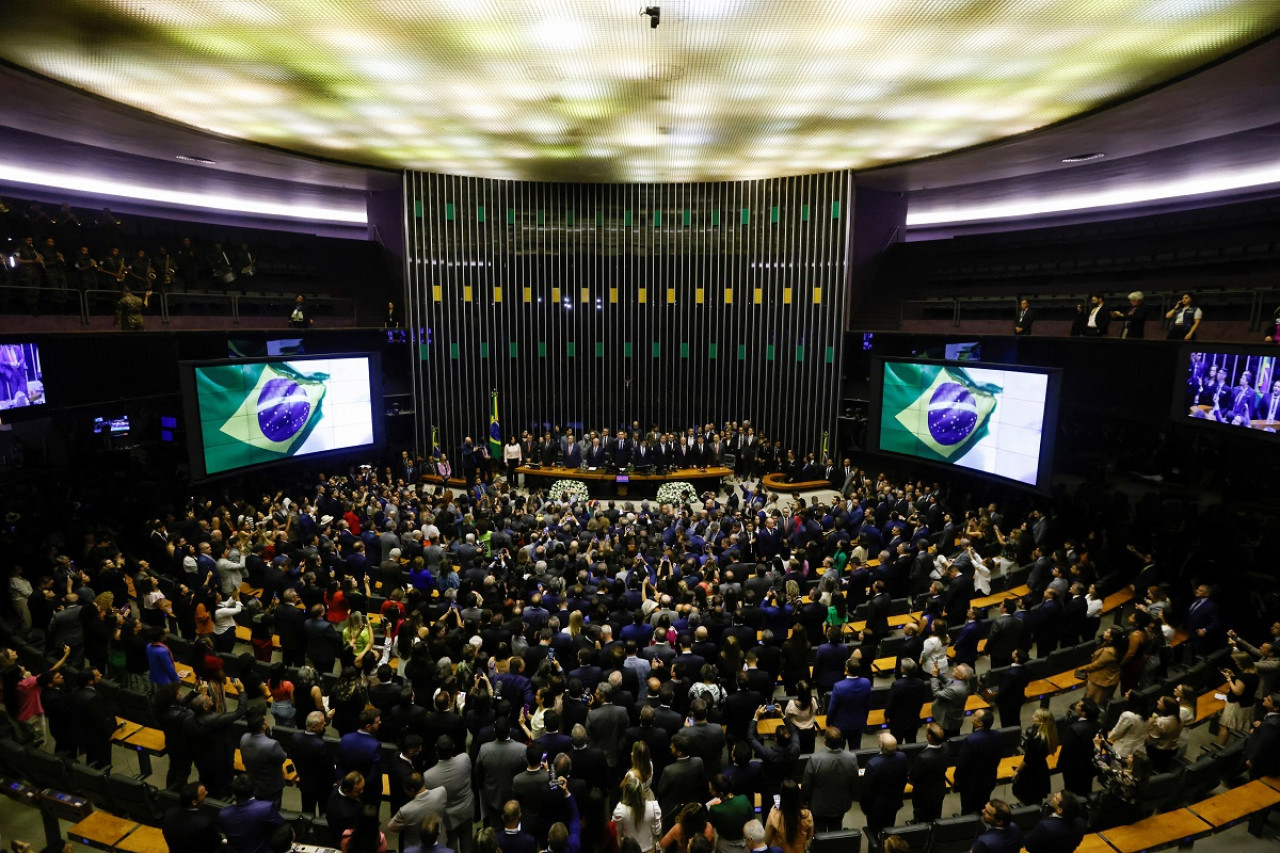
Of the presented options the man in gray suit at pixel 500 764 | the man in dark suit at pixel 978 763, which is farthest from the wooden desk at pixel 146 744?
the man in dark suit at pixel 978 763

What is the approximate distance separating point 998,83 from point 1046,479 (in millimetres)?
6320

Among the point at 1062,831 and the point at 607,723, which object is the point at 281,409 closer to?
the point at 607,723

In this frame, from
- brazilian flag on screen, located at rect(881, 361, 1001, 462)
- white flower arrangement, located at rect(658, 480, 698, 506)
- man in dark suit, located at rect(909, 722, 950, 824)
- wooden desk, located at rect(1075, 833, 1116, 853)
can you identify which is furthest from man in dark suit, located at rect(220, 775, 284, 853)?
brazilian flag on screen, located at rect(881, 361, 1001, 462)

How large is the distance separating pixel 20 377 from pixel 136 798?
8.30 m

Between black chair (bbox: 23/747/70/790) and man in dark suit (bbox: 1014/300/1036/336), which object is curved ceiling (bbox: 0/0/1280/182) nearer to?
man in dark suit (bbox: 1014/300/1036/336)

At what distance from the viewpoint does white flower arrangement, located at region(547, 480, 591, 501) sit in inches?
613

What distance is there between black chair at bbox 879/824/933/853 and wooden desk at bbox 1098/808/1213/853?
5.08 ft

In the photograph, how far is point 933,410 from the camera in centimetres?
1411

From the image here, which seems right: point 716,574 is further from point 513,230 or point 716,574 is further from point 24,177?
point 24,177

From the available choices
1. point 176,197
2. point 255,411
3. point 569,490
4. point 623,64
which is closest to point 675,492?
point 569,490

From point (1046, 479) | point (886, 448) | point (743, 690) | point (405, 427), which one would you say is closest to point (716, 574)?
point (743, 690)

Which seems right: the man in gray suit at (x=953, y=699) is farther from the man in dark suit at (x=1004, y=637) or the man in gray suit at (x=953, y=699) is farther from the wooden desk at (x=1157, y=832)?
the man in dark suit at (x=1004, y=637)

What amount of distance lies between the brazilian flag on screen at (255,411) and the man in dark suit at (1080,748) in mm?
13277

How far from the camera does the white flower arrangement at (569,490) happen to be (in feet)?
51.1
